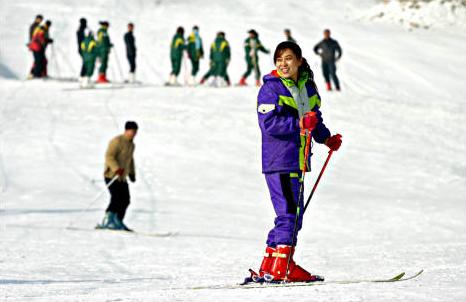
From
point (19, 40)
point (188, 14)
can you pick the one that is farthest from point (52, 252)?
point (188, 14)

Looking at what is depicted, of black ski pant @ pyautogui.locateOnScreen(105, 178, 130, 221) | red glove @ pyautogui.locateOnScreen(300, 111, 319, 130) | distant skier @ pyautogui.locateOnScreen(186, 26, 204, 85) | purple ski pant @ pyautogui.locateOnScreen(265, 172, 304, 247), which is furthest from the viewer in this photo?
distant skier @ pyautogui.locateOnScreen(186, 26, 204, 85)

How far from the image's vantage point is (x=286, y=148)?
5691mm

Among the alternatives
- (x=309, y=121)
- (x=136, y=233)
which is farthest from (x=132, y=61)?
(x=309, y=121)

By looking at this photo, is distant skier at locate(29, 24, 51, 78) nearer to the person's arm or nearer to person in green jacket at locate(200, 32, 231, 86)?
person in green jacket at locate(200, 32, 231, 86)

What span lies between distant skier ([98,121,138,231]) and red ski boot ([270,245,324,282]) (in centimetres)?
581

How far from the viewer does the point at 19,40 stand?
1222 inches

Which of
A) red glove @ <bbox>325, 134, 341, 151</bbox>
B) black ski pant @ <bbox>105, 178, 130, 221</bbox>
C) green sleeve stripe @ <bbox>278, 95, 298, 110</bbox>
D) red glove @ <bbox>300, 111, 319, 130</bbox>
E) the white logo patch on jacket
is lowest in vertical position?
black ski pant @ <bbox>105, 178, 130, 221</bbox>

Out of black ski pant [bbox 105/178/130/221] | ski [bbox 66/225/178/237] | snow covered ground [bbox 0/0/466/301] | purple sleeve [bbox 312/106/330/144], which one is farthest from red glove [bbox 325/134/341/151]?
black ski pant [bbox 105/178/130/221]

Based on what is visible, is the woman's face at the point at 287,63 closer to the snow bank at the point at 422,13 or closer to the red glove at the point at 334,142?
the red glove at the point at 334,142

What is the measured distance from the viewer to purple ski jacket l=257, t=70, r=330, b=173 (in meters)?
5.60

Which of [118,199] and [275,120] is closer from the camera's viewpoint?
[275,120]

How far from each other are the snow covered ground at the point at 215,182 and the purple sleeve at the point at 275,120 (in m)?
0.95

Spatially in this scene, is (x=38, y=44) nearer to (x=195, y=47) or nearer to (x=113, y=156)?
(x=195, y=47)

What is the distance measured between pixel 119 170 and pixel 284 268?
5.90 m
